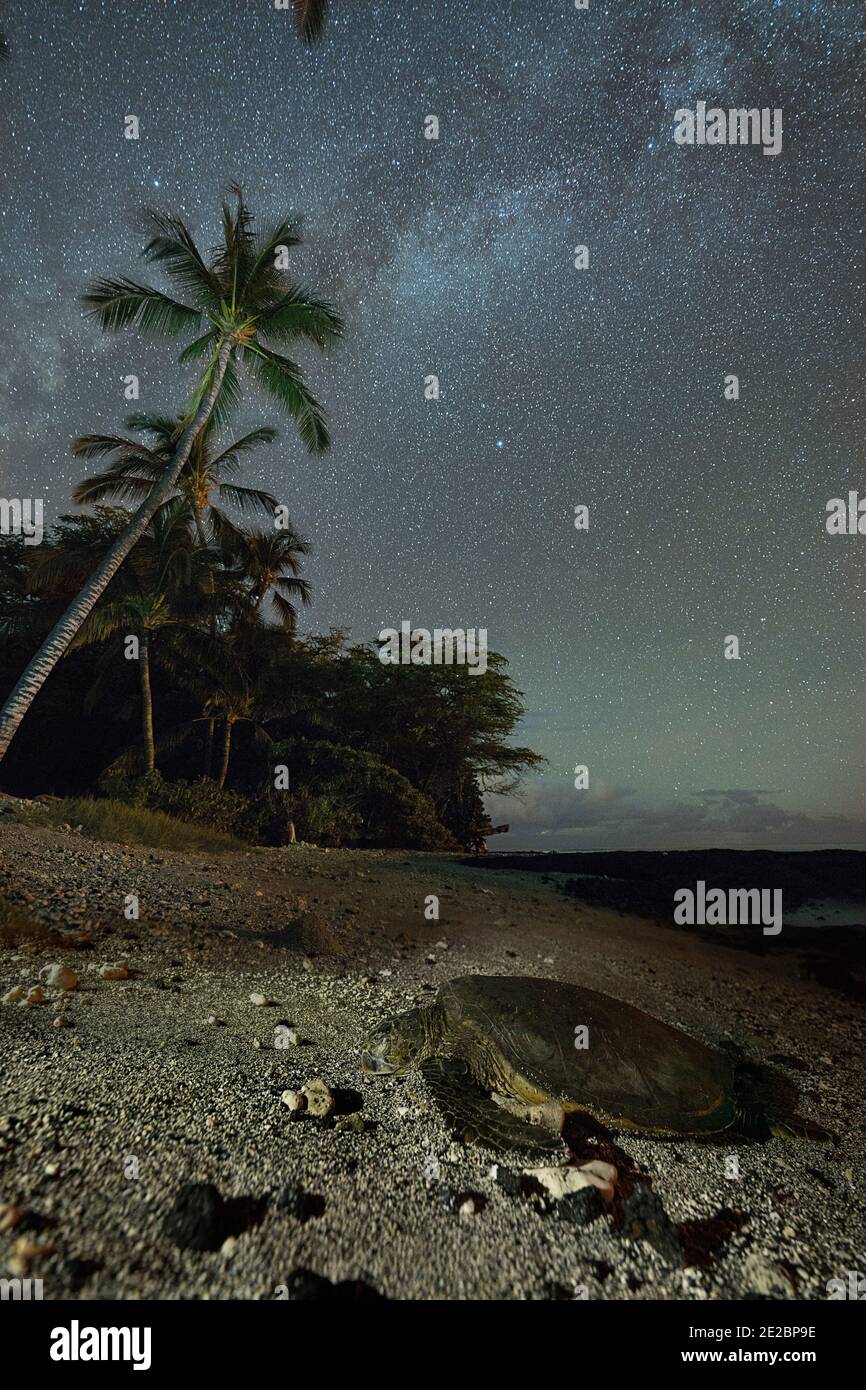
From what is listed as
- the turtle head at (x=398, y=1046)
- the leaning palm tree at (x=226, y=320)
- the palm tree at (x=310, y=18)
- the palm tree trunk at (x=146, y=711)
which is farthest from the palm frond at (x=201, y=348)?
the turtle head at (x=398, y=1046)

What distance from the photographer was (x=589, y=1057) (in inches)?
123

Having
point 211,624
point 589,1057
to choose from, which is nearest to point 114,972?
point 589,1057

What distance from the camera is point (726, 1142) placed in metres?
2.83

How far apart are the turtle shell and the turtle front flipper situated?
208 mm

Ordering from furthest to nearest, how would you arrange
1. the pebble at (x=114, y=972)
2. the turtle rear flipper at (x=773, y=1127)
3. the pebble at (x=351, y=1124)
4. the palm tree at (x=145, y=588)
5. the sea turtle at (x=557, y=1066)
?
the palm tree at (x=145, y=588) → the pebble at (x=114, y=972) → the turtle rear flipper at (x=773, y=1127) → the sea turtle at (x=557, y=1066) → the pebble at (x=351, y=1124)

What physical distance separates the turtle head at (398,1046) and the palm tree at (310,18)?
1665 cm

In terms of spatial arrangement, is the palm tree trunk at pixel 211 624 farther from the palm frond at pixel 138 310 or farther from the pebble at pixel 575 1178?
the pebble at pixel 575 1178

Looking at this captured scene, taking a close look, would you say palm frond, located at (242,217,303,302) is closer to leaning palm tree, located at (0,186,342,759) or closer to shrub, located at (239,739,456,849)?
leaning palm tree, located at (0,186,342,759)

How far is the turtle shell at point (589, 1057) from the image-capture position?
2941 mm

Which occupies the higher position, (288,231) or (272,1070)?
(288,231)

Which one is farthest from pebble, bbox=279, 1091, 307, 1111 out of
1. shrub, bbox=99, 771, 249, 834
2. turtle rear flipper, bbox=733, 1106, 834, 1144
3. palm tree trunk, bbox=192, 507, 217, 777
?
palm tree trunk, bbox=192, 507, 217, 777
